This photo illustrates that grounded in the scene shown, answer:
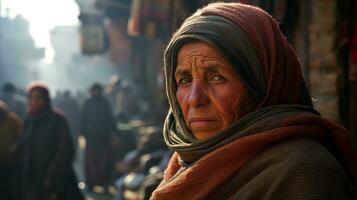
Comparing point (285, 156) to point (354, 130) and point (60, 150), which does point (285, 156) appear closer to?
point (354, 130)

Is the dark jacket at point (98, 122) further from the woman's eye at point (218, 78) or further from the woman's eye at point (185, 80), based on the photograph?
the woman's eye at point (218, 78)

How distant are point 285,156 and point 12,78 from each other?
152 ft

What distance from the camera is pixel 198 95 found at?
2041 millimetres

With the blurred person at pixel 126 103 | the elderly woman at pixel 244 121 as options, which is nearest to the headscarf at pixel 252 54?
the elderly woman at pixel 244 121

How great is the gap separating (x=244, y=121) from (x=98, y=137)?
968cm

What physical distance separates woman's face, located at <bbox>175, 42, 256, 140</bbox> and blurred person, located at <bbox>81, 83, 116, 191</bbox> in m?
9.48

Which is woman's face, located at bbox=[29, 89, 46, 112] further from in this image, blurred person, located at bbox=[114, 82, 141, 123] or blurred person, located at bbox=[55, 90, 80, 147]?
blurred person, located at bbox=[114, 82, 141, 123]

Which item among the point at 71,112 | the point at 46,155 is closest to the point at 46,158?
the point at 46,155

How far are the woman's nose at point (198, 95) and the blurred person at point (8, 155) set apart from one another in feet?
15.3

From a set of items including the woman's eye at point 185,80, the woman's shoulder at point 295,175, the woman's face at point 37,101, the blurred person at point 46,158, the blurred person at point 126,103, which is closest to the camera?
the woman's shoulder at point 295,175

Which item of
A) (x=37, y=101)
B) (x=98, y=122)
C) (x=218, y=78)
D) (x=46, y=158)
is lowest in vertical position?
(x=98, y=122)

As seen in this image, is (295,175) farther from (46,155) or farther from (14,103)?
(14,103)

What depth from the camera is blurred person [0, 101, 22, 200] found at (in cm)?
631

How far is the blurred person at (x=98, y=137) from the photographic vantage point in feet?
37.4
